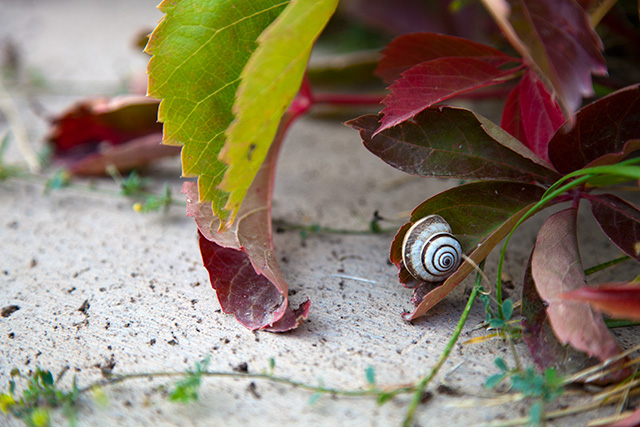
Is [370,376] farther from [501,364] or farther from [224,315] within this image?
[224,315]

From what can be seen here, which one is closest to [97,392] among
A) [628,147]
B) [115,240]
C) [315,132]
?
[115,240]

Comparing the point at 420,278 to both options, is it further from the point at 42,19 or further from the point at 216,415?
the point at 42,19

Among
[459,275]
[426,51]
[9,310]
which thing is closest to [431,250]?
[459,275]

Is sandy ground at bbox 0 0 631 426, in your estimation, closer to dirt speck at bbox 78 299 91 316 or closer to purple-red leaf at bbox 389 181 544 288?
dirt speck at bbox 78 299 91 316

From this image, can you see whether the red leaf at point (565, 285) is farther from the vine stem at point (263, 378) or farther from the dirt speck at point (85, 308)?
the dirt speck at point (85, 308)

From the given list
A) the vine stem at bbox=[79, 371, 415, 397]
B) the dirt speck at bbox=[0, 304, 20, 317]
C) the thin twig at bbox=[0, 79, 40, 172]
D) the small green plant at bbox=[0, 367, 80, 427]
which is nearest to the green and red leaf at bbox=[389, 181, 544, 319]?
the vine stem at bbox=[79, 371, 415, 397]

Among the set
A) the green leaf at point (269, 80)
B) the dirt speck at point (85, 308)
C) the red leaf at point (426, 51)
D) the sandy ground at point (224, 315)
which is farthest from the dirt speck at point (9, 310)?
the red leaf at point (426, 51)
